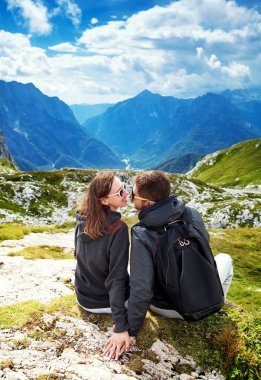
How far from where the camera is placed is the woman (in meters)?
9.18

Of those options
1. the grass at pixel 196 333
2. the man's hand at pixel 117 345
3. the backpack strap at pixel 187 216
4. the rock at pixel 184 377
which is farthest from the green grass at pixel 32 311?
the backpack strap at pixel 187 216

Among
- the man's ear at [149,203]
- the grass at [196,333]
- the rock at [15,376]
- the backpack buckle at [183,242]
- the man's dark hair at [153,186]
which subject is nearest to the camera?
the rock at [15,376]

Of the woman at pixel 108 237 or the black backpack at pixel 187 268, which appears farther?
the woman at pixel 108 237

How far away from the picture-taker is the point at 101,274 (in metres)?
9.97

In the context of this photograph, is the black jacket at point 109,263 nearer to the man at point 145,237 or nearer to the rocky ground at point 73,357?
the man at point 145,237

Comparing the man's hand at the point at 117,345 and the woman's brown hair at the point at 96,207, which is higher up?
the woman's brown hair at the point at 96,207

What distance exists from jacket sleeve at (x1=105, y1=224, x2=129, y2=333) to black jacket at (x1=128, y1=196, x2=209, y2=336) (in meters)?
0.25

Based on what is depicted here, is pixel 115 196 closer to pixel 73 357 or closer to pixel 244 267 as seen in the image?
pixel 73 357

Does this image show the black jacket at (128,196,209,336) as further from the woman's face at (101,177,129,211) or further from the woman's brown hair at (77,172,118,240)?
the woman's brown hair at (77,172,118,240)

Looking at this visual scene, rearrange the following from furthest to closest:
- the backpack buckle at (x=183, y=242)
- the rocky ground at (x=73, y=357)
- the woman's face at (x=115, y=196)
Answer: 1. the woman's face at (x=115, y=196)
2. the backpack buckle at (x=183, y=242)
3. the rocky ground at (x=73, y=357)

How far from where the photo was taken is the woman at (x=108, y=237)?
30.1ft

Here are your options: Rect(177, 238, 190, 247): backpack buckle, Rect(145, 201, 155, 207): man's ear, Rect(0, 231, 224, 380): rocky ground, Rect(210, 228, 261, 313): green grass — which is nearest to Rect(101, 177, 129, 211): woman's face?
Rect(145, 201, 155, 207): man's ear

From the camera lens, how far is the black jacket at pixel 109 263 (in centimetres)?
921

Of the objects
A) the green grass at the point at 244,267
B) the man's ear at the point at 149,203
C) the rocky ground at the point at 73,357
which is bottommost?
the green grass at the point at 244,267
